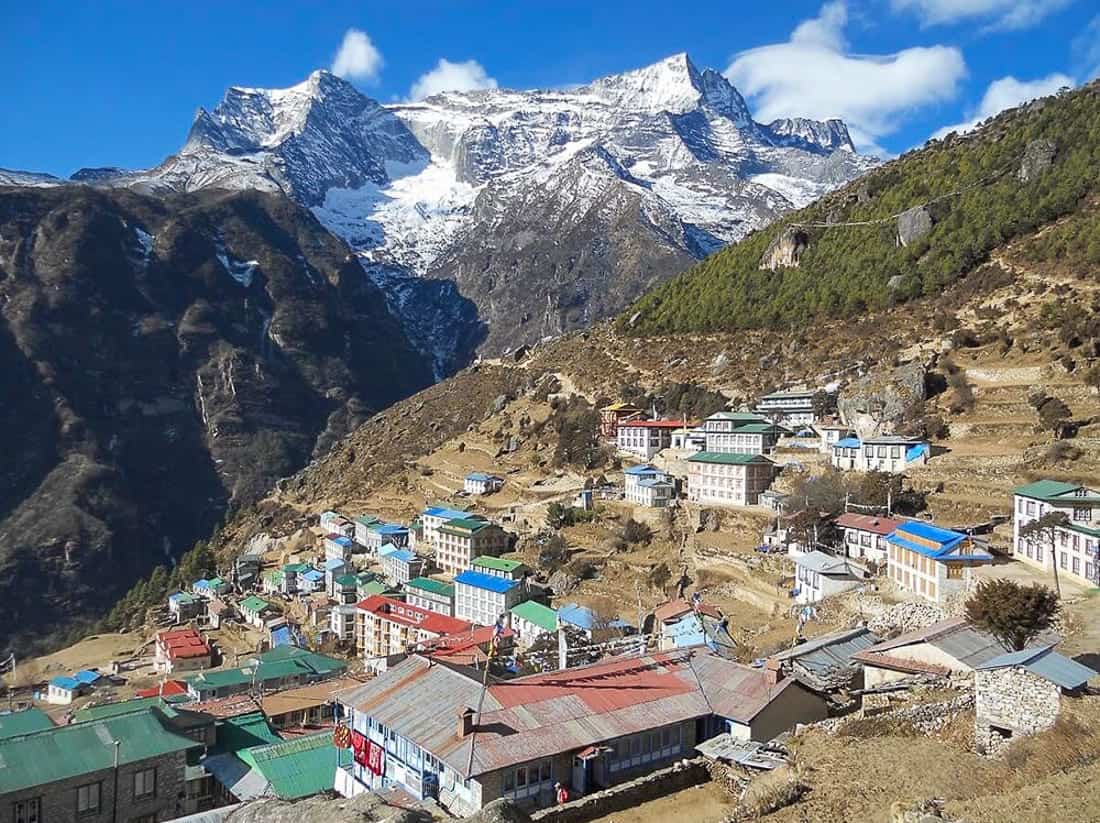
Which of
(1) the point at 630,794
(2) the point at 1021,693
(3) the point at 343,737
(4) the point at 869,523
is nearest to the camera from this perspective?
(2) the point at 1021,693

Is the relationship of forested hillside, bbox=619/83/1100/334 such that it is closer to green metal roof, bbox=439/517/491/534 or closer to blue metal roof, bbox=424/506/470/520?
blue metal roof, bbox=424/506/470/520

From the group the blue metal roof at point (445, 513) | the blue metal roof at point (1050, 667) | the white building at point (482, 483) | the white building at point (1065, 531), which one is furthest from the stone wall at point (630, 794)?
the white building at point (482, 483)

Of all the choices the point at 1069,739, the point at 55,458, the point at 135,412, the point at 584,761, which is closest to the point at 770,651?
the point at 584,761

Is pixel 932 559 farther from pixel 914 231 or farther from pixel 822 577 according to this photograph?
pixel 914 231

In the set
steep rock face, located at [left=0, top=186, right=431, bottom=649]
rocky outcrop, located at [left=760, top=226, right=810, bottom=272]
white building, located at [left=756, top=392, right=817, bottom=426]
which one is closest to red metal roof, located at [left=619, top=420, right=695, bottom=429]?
white building, located at [left=756, top=392, right=817, bottom=426]

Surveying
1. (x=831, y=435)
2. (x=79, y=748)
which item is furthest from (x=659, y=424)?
(x=79, y=748)

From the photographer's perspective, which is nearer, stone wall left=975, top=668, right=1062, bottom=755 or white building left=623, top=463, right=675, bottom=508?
stone wall left=975, top=668, right=1062, bottom=755
